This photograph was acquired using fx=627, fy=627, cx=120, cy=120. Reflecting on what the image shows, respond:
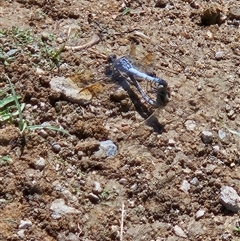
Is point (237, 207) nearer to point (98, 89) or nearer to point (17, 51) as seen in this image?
point (98, 89)

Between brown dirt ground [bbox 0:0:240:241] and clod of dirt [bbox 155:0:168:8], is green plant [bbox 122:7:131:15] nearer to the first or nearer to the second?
brown dirt ground [bbox 0:0:240:241]

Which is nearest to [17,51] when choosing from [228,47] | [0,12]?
[0,12]

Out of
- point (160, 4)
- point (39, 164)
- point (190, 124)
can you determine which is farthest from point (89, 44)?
point (39, 164)

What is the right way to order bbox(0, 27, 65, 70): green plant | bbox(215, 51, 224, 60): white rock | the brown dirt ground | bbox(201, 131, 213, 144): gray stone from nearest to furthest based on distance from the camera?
the brown dirt ground, bbox(201, 131, 213, 144): gray stone, bbox(0, 27, 65, 70): green plant, bbox(215, 51, 224, 60): white rock

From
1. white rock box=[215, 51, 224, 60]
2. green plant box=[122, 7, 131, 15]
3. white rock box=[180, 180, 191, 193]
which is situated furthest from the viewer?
green plant box=[122, 7, 131, 15]

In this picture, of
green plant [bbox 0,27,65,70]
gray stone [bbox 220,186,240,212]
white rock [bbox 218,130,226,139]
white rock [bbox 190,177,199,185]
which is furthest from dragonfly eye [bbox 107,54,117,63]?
gray stone [bbox 220,186,240,212]

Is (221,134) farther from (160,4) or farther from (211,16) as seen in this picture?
(160,4)
